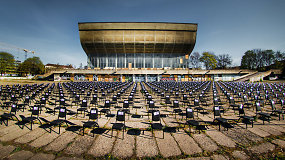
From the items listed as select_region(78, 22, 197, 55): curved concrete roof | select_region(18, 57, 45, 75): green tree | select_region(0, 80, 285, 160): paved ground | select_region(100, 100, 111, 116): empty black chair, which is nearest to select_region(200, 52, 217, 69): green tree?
select_region(78, 22, 197, 55): curved concrete roof

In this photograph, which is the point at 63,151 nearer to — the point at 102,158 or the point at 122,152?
the point at 102,158

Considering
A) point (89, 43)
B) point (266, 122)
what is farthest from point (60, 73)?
point (266, 122)

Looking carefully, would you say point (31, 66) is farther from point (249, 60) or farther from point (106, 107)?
point (249, 60)

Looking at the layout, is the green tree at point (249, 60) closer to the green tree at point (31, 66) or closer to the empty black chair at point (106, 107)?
the empty black chair at point (106, 107)

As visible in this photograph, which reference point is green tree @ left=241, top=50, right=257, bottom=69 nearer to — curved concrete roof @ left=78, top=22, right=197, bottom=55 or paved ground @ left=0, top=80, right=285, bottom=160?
curved concrete roof @ left=78, top=22, right=197, bottom=55

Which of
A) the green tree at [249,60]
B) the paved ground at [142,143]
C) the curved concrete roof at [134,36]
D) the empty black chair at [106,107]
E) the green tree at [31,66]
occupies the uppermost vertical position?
the curved concrete roof at [134,36]

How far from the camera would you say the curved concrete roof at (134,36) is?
44469mm

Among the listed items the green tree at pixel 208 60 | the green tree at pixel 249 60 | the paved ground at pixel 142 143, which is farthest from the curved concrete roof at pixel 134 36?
the paved ground at pixel 142 143

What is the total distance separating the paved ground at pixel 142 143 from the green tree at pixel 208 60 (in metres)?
54.9

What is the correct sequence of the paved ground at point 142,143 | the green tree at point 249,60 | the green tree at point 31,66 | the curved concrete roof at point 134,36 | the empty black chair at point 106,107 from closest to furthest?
the paved ground at point 142,143 < the empty black chair at point 106,107 < the curved concrete roof at point 134,36 < the green tree at point 31,66 < the green tree at point 249,60

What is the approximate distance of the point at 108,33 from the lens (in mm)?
44688

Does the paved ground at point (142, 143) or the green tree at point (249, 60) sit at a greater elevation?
the green tree at point (249, 60)

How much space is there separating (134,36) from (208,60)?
36094mm

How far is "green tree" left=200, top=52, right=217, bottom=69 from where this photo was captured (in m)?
53.2
